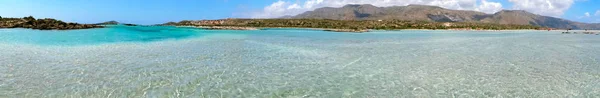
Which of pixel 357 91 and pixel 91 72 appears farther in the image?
pixel 91 72

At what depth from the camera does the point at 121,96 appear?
10914mm

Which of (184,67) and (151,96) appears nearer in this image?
(151,96)

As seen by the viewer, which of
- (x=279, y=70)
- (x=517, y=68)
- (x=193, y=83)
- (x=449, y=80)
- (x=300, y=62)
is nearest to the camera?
(x=193, y=83)

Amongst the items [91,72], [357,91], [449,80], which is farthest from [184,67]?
[449,80]

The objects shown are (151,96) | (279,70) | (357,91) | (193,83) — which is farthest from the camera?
(279,70)

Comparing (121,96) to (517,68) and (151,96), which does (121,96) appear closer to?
(151,96)

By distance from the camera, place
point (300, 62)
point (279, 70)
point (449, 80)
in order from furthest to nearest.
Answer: point (300, 62)
point (279, 70)
point (449, 80)

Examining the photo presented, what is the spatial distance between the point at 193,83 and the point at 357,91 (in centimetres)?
577

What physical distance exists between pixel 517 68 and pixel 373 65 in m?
7.06

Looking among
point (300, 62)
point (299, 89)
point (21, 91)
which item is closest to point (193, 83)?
point (299, 89)

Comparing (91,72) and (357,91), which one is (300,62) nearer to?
(357,91)

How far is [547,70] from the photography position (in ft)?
57.9

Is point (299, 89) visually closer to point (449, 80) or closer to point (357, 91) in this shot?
point (357, 91)

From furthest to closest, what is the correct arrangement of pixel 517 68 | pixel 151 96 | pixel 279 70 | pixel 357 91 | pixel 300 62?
pixel 300 62, pixel 517 68, pixel 279 70, pixel 357 91, pixel 151 96
